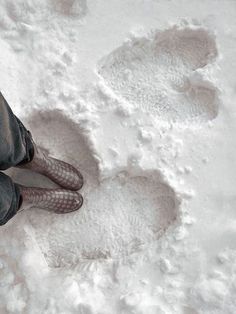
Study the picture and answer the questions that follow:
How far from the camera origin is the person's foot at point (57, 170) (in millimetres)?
1070

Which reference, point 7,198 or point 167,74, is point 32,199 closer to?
point 7,198

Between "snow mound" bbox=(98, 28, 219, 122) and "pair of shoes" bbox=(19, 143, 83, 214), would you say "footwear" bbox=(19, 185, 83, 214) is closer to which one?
"pair of shoes" bbox=(19, 143, 83, 214)

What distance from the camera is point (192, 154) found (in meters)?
1.17

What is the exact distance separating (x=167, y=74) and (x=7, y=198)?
606 mm

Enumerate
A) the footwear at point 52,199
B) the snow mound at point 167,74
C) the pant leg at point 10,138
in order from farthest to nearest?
the snow mound at point 167,74 < the footwear at point 52,199 < the pant leg at point 10,138

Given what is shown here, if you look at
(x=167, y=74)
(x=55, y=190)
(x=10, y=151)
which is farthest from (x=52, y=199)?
(x=167, y=74)

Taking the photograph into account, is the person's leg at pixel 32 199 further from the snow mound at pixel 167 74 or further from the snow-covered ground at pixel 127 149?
the snow mound at pixel 167 74

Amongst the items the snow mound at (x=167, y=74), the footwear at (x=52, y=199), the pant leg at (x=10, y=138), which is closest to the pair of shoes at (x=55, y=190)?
the footwear at (x=52, y=199)

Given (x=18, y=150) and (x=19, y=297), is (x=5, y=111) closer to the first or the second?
(x=18, y=150)

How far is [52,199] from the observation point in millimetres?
1103

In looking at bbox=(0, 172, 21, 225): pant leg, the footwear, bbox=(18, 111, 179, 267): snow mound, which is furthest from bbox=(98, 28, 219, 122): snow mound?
bbox=(0, 172, 21, 225): pant leg

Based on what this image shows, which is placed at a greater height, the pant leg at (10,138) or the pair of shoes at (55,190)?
the pant leg at (10,138)

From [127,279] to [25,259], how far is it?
0.26 metres

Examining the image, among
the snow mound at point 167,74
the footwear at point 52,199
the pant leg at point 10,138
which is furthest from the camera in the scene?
the snow mound at point 167,74
